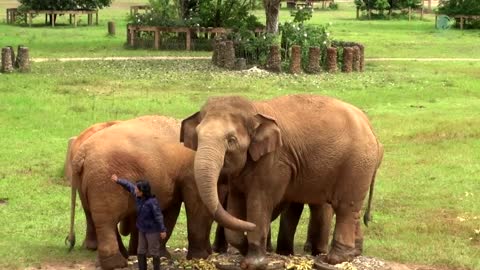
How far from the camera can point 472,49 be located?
37.5 meters

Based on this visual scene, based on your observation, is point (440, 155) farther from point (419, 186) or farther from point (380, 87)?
point (380, 87)

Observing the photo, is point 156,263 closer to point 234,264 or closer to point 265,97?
point 234,264

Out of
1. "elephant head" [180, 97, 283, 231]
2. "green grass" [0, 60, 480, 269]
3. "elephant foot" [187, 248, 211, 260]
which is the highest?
"elephant head" [180, 97, 283, 231]

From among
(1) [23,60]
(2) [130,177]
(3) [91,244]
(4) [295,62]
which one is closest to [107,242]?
(2) [130,177]

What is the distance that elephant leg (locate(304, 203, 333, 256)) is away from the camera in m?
9.98

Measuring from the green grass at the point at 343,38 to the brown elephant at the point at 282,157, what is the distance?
23.8m

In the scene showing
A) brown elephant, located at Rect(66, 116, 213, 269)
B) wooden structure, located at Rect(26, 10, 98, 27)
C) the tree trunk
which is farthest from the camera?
wooden structure, located at Rect(26, 10, 98, 27)

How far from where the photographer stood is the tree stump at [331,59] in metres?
28.1

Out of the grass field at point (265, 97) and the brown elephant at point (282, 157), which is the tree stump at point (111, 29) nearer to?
the grass field at point (265, 97)

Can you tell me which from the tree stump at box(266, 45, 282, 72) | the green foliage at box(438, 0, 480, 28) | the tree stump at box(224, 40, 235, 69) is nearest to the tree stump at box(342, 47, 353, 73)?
the tree stump at box(266, 45, 282, 72)

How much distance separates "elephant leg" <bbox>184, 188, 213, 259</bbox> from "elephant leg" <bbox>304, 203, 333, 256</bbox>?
50.1 inches

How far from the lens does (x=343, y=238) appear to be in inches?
374

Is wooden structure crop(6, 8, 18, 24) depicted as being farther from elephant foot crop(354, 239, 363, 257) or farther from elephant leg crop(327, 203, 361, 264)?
elephant leg crop(327, 203, 361, 264)

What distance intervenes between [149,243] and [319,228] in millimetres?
2186
